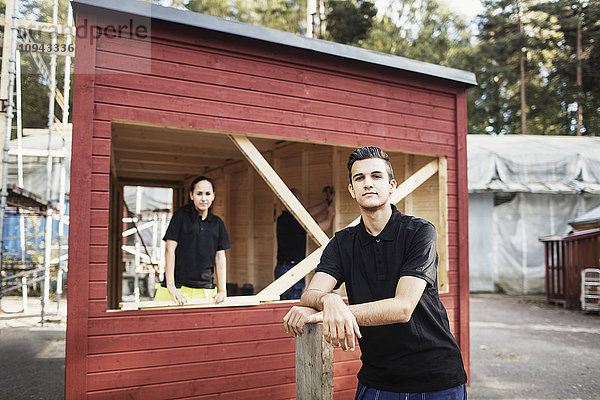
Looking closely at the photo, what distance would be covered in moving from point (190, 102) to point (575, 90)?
2438 cm

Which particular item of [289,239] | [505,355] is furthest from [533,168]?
[289,239]

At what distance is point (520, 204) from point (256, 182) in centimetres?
1042

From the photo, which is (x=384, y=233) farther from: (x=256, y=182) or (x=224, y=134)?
(x=256, y=182)

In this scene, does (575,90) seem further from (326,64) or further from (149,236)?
(326,64)

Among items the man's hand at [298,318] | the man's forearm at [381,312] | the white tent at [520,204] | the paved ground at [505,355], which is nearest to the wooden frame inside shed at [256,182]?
the paved ground at [505,355]

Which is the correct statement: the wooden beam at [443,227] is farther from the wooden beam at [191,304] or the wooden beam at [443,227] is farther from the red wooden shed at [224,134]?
the wooden beam at [191,304]

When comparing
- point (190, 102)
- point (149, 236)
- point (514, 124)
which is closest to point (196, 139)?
point (190, 102)

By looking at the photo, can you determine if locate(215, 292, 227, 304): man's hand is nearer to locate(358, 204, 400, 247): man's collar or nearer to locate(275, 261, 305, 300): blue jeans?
locate(275, 261, 305, 300): blue jeans

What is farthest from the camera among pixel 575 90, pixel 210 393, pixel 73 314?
pixel 575 90

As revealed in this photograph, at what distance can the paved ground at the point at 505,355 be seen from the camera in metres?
6.00

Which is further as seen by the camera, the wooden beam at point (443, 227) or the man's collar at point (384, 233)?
the wooden beam at point (443, 227)

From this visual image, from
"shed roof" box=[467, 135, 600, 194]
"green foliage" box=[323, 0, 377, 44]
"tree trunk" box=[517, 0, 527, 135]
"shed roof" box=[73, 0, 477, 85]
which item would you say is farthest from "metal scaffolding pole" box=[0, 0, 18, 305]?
"tree trunk" box=[517, 0, 527, 135]

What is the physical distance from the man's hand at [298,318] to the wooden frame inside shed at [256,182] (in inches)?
109

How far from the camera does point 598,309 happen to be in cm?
1145
